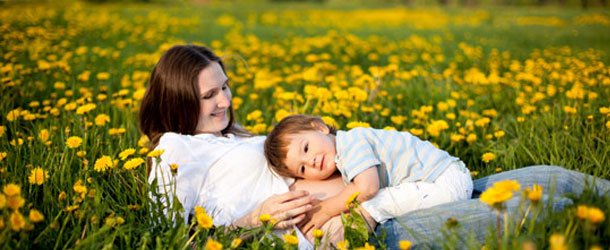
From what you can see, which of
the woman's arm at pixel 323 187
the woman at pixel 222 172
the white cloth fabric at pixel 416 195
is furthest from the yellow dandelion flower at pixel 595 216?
the woman's arm at pixel 323 187

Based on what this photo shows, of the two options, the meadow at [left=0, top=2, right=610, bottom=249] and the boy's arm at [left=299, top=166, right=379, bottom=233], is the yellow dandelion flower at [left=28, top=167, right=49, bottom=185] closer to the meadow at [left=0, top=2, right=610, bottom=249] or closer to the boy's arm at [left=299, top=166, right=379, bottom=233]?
the meadow at [left=0, top=2, right=610, bottom=249]

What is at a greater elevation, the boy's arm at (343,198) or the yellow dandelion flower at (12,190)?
the yellow dandelion flower at (12,190)

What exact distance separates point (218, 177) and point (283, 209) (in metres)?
0.42

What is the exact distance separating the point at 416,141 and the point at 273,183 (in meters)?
0.70

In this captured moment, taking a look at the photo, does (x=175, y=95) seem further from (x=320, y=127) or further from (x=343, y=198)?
(x=343, y=198)

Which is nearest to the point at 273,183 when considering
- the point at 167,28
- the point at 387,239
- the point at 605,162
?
the point at 387,239

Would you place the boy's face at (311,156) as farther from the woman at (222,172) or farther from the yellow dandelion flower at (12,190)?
the yellow dandelion flower at (12,190)

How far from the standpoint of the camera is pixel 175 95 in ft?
7.39

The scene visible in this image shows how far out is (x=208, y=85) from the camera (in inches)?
90.7

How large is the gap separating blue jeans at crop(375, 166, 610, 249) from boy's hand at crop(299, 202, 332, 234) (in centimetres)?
23

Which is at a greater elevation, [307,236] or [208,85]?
[208,85]

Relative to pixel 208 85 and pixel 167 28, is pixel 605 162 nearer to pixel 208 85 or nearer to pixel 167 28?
pixel 208 85

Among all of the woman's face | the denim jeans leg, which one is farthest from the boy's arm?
the woman's face

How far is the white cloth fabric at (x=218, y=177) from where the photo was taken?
6.30ft
